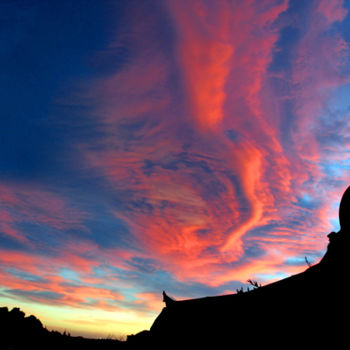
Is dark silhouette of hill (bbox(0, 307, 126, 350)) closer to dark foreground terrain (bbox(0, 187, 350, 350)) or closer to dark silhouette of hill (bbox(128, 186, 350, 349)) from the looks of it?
dark foreground terrain (bbox(0, 187, 350, 350))

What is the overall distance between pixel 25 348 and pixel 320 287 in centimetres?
1957

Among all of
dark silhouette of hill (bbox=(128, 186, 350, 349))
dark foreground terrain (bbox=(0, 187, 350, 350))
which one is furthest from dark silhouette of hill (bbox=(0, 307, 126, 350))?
dark silhouette of hill (bbox=(128, 186, 350, 349))

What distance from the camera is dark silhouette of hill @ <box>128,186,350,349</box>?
32.0 ft

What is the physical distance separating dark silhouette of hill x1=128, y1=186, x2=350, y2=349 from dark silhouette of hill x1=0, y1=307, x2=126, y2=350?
972cm

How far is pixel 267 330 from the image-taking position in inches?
462

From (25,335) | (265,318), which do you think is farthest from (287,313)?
(25,335)

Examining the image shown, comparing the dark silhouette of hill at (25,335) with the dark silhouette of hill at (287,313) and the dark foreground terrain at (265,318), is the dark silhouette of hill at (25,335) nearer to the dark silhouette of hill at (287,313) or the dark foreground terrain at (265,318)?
the dark foreground terrain at (265,318)

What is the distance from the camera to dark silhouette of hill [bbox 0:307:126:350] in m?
15.3

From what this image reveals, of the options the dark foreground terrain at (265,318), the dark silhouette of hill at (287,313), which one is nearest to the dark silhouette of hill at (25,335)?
the dark foreground terrain at (265,318)

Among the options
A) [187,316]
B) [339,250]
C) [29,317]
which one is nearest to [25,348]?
[29,317]

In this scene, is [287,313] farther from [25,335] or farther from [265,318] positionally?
[25,335]

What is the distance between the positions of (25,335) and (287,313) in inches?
718

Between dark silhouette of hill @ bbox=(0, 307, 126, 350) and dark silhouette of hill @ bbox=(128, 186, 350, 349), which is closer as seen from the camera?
dark silhouette of hill @ bbox=(128, 186, 350, 349)

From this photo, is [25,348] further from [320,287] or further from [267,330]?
[320,287]
